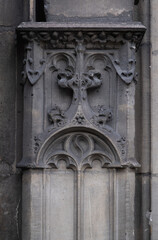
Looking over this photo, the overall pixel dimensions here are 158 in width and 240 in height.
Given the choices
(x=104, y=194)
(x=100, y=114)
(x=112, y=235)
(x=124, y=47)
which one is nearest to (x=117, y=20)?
(x=124, y=47)

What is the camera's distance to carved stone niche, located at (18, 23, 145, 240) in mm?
3746

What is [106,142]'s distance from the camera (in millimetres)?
3795

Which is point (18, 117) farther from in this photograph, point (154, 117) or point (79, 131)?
point (154, 117)

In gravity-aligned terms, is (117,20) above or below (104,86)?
above

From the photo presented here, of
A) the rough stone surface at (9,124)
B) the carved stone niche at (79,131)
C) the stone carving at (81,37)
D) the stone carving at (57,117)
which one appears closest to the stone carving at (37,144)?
the carved stone niche at (79,131)

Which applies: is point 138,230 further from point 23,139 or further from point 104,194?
point 23,139

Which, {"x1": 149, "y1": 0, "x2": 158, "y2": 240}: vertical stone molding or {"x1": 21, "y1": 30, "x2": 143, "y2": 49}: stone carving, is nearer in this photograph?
{"x1": 21, "y1": 30, "x2": 143, "y2": 49}: stone carving

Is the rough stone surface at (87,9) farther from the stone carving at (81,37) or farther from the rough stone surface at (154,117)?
the rough stone surface at (154,117)

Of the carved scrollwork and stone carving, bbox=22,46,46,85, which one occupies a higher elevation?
the carved scrollwork

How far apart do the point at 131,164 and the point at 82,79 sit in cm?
80

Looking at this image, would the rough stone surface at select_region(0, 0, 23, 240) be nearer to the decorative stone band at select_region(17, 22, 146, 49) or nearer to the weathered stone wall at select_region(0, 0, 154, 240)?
the weathered stone wall at select_region(0, 0, 154, 240)

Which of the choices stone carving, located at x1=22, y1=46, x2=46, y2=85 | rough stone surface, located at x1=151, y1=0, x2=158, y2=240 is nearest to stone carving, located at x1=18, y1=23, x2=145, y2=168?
stone carving, located at x1=22, y1=46, x2=46, y2=85

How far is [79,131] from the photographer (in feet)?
12.5

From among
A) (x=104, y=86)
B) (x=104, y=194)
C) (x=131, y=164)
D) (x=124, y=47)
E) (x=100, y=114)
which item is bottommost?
(x=104, y=194)
